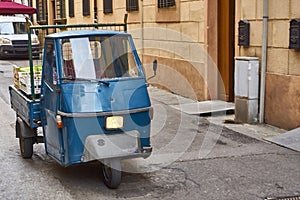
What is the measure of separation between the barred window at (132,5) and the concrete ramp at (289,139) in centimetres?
851

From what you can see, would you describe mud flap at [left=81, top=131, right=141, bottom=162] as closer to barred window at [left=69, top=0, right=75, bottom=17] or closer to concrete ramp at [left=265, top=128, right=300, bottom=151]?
concrete ramp at [left=265, top=128, right=300, bottom=151]

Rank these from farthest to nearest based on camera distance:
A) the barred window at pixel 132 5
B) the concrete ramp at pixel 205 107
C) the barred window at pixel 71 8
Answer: the barred window at pixel 71 8 → the barred window at pixel 132 5 → the concrete ramp at pixel 205 107

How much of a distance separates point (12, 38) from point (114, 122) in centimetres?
1934

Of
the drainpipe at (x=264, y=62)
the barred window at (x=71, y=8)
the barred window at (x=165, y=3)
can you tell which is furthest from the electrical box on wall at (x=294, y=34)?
the barred window at (x=71, y=8)

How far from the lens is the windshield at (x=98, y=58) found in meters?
6.12

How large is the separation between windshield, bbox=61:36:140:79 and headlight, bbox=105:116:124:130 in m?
0.61

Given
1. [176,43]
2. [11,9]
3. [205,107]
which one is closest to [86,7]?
[11,9]

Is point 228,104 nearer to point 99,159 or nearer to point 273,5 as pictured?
point 273,5

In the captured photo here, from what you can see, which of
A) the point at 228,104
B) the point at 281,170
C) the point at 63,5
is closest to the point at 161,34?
the point at 228,104

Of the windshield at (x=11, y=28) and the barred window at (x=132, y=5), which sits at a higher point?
the barred window at (x=132, y=5)

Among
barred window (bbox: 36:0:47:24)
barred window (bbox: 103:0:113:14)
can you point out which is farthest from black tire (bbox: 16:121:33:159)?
barred window (bbox: 36:0:47:24)

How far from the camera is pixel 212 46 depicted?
1142 cm

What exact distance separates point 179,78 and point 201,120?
10.4 ft

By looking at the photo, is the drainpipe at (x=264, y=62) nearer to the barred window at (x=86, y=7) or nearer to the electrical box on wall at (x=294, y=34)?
the electrical box on wall at (x=294, y=34)
